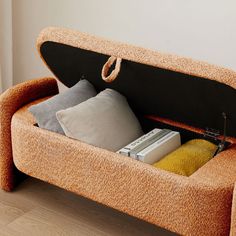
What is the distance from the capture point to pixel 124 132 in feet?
5.95

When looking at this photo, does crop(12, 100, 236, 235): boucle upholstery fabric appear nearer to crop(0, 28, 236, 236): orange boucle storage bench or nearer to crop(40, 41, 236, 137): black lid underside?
crop(0, 28, 236, 236): orange boucle storage bench

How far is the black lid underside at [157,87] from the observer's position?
1.59 metres

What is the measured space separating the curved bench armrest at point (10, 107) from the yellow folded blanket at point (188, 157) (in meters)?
0.55

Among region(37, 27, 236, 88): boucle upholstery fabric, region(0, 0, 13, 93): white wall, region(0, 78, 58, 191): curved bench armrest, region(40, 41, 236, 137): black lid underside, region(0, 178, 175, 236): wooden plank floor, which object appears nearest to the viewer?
region(37, 27, 236, 88): boucle upholstery fabric

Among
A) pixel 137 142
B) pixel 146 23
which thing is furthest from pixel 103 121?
pixel 146 23

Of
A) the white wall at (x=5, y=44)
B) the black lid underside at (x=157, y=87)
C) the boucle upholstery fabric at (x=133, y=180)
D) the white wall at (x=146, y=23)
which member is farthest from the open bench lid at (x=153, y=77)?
the white wall at (x=5, y=44)

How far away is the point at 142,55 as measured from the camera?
5.13ft

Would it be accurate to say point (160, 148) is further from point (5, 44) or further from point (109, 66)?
point (5, 44)

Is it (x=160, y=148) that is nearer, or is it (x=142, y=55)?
(x=142, y=55)

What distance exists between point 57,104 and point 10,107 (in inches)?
6.6

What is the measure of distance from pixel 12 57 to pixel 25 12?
235 millimetres

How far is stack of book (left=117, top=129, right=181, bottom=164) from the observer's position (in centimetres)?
169

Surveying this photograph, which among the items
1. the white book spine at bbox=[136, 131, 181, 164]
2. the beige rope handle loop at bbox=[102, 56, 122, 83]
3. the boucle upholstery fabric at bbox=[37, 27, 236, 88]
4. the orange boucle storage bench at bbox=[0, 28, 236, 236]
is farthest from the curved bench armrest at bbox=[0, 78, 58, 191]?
the white book spine at bbox=[136, 131, 181, 164]

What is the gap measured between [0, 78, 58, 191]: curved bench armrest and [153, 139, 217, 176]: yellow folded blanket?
55 cm
